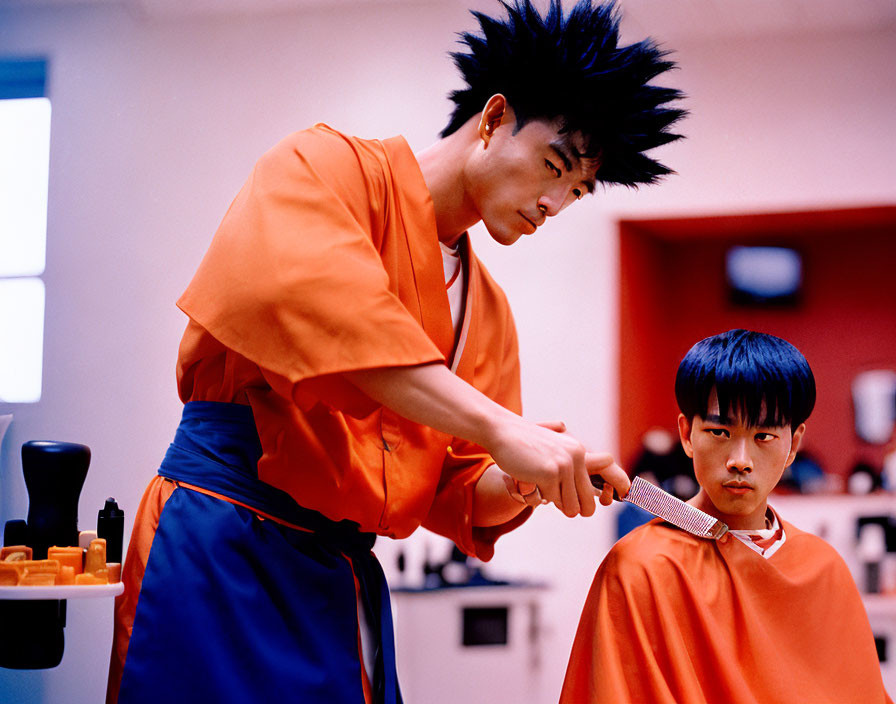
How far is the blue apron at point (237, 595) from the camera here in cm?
120

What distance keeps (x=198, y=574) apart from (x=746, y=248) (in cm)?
317

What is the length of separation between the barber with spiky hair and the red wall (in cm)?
223

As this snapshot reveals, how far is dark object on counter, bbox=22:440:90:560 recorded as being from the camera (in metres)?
1.39

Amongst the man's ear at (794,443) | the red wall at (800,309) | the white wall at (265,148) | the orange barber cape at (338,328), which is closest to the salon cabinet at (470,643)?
the white wall at (265,148)

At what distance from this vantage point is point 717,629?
130 cm

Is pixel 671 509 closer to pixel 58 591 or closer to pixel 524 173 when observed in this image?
pixel 524 173

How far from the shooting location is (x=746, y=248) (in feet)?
12.7

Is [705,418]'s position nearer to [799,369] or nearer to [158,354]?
[799,369]

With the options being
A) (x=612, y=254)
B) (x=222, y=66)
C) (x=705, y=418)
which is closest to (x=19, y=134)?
(x=222, y=66)

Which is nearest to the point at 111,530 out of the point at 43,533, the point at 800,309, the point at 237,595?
the point at 43,533

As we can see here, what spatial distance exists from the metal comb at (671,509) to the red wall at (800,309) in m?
2.18

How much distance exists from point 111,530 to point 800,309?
3.18 m

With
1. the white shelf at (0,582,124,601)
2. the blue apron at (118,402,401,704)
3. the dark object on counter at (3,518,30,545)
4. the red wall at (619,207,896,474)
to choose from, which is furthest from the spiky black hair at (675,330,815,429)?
the red wall at (619,207,896,474)

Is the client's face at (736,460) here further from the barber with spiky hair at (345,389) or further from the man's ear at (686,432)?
the barber with spiky hair at (345,389)
